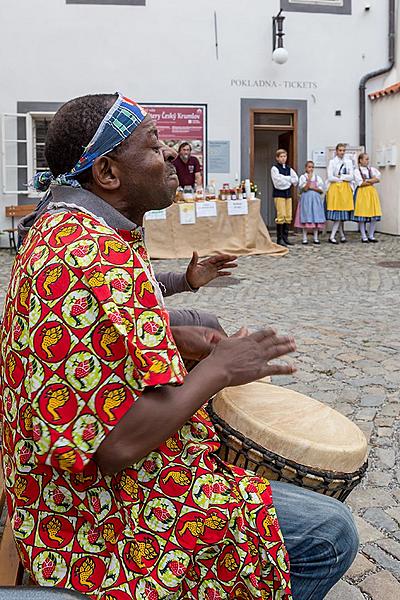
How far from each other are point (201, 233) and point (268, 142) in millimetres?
7777

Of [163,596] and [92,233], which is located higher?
[92,233]

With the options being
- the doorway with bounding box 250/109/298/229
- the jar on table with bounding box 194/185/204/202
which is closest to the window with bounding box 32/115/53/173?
the jar on table with bounding box 194/185/204/202

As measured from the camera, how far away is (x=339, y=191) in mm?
13992

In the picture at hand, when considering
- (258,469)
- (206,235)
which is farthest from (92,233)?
(206,235)

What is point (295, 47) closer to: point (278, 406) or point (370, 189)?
point (370, 189)

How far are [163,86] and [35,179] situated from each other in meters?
12.6

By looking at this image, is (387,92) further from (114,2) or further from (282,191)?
(114,2)

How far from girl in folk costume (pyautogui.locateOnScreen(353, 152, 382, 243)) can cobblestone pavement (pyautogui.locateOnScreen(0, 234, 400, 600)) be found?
1.62 meters

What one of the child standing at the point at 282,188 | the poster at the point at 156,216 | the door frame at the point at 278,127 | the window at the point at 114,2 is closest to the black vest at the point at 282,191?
the child standing at the point at 282,188

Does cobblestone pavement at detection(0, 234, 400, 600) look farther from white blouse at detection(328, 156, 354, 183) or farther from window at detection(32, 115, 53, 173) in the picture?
window at detection(32, 115, 53, 173)

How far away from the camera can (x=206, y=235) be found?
38.8 ft

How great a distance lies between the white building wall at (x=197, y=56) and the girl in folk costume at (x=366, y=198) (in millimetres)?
1181

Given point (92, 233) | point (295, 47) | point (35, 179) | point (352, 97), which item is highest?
point (295, 47)

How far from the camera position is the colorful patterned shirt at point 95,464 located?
4.42 feet
